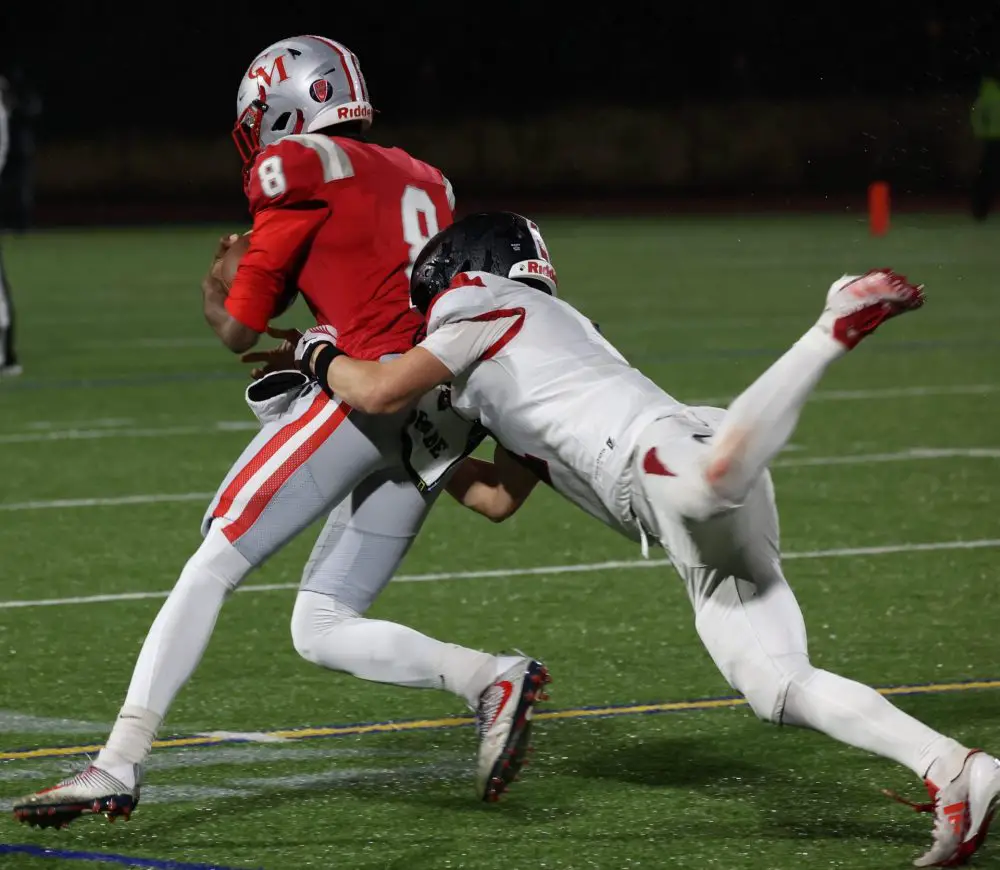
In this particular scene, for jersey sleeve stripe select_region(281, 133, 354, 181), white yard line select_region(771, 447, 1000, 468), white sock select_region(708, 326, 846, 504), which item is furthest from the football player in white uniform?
white yard line select_region(771, 447, 1000, 468)

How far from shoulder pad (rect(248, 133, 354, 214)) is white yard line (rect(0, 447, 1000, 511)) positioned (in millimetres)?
4153

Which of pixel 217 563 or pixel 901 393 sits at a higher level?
pixel 217 563

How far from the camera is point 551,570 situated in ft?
23.4

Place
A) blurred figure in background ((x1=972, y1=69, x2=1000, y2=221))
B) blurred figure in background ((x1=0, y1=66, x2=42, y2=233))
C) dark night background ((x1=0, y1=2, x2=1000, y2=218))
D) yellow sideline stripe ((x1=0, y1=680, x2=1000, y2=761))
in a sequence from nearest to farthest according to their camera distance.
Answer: yellow sideline stripe ((x1=0, y1=680, x2=1000, y2=761))
blurred figure in background ((x1=972, y1=69, x2=1000, y2=221))
blurred figure in background ((x1=0, y1=66, x2=42, y2=233))
dark night background ((x1=0, y1=2, x2=1000, y2=218))

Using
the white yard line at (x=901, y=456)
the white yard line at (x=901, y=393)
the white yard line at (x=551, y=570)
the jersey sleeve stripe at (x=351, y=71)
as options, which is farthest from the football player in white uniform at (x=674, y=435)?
the white yard line at (x=901, y=393)

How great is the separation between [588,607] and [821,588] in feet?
2.56

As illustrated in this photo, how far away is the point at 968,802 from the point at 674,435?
825 millimetres

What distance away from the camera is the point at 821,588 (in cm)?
677

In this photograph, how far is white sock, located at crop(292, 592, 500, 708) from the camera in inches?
177

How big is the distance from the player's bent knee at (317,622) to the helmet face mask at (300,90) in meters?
0.93

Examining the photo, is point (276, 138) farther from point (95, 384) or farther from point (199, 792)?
point (95, 384)

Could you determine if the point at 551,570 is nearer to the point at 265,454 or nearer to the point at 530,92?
the point at 265,454

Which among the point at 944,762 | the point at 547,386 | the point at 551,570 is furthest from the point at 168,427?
the point at 944,762

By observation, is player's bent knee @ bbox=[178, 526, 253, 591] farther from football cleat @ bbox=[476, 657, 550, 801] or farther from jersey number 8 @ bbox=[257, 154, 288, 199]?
jersey number 8 @ bbox=[257, 154, 288, 199]
